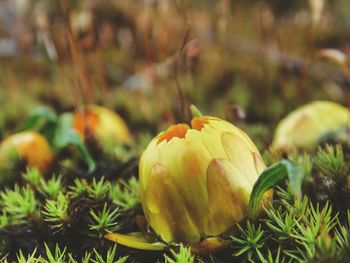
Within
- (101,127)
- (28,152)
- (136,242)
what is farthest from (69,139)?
(136,242)

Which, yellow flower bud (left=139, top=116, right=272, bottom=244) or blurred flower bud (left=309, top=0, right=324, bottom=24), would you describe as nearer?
yellow flower bud (left=139, top=116, right=272, bottom=244)

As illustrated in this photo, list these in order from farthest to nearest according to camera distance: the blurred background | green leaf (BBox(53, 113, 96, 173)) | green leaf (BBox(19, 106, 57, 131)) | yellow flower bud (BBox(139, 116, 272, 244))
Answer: the blurred background
green leaf (BBox(19, 106, 57, 131))
green leaf (BBox(53, 113, 96, 173))
yellow flower bud (BBox(139, 116, 272, 244))

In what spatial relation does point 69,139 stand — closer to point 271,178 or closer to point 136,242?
point 136,242

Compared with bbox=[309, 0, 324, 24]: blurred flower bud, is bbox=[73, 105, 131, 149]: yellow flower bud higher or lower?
lower

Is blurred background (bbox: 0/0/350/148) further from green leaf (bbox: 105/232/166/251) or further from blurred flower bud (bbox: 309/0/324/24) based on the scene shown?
green leaf (bbox: 105/232/166/251)

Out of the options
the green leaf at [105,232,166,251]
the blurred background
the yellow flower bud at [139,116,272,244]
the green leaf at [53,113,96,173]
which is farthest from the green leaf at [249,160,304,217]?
the green leaf at [53,113,96,173]

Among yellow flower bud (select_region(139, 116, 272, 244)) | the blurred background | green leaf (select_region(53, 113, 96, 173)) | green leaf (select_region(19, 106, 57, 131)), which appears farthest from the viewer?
the blurred background

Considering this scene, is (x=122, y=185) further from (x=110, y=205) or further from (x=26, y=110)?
(x=26, y=110)
